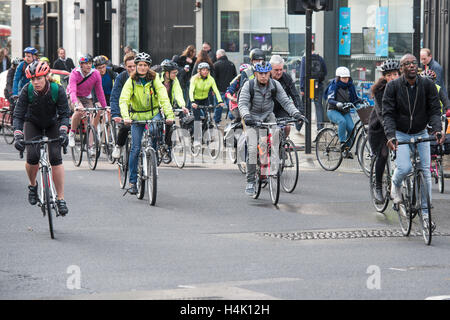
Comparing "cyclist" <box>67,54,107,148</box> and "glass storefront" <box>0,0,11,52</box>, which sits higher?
"glass storefront" <box>0,0,11,52</box>

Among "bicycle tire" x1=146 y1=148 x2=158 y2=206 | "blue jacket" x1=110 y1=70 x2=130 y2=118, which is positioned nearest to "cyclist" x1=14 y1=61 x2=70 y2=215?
"bicycle tire" x1=146 y1=148 x2=158 y2=206

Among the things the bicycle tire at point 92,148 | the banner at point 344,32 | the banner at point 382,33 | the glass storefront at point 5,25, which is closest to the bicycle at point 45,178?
the bicycle tire at point 92,148

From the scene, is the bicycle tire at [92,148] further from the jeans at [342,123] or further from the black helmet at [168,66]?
the jeans at [342,123]

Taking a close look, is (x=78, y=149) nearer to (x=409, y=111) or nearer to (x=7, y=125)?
(x=7, y=125)

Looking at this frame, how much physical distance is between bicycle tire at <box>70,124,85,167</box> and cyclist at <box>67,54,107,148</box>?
12 centimetres

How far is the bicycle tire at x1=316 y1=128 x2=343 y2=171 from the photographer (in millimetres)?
16219

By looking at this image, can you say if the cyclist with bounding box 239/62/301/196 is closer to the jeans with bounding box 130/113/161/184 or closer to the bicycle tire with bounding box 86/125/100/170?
the jeans with bounding box 130/113/161/184

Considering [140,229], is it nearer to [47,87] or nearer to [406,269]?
[47,87]

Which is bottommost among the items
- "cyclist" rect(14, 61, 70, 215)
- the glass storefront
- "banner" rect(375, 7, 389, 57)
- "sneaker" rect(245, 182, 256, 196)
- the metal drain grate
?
the metal drain grate

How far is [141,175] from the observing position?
12.6 m

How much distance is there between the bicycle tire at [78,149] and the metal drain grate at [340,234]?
22.5ft

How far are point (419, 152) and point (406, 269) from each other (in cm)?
208

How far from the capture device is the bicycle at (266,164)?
41.5 ft
